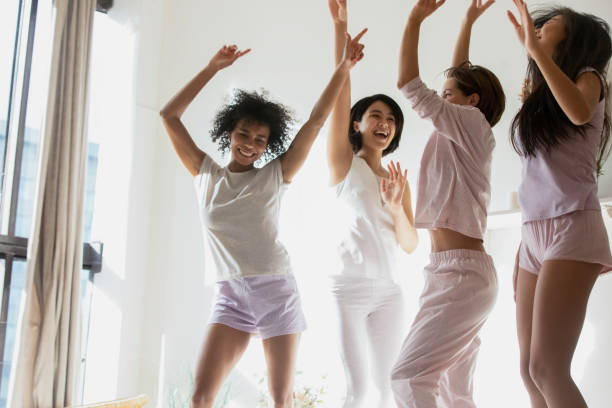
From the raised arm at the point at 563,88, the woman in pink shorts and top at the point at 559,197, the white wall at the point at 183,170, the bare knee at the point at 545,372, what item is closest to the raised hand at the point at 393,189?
the woman in pink shorts and top at the point at 559,197

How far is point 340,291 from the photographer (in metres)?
2.45

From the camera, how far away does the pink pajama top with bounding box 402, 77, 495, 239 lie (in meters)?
1.90

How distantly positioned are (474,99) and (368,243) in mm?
721

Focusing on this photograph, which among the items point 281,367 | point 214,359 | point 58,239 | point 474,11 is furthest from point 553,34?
point 58,239

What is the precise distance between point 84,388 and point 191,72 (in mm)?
2050

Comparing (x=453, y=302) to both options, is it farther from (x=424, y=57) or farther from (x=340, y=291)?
(x=424, y=57)

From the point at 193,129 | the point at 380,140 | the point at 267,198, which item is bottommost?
the point at 267,198

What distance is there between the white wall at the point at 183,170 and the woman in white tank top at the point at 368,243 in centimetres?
106

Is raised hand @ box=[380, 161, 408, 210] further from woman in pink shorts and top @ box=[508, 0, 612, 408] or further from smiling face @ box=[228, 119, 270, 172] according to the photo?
woman in pink shorts and top @ box=[508, 0, 612, 408]

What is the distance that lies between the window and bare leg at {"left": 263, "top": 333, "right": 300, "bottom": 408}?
5.93ft

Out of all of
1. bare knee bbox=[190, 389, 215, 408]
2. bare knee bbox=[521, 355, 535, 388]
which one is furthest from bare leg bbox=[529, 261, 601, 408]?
bare knee bbox=[190, 389, 215, 408]

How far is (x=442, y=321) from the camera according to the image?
1780mm

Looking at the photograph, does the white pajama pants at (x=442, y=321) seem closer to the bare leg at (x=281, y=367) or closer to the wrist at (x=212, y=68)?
the bare leg at (x=281, y=367)

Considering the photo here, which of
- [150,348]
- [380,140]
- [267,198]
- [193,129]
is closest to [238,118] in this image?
[267,198]
